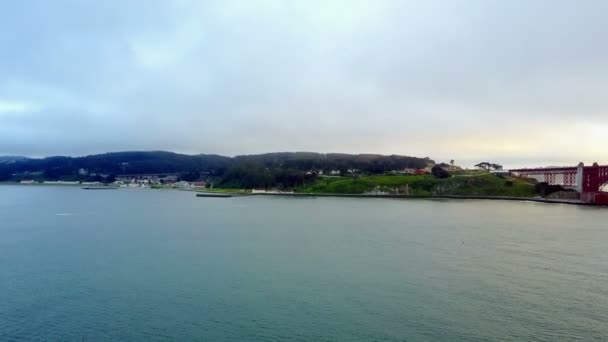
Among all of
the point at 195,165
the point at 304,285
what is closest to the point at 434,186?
the point at 304,285

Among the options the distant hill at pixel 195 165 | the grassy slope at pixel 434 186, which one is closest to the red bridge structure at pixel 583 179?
the grassy slope at pixel 434 186

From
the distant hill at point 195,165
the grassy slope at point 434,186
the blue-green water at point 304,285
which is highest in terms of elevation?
the distant hill at point 195,165

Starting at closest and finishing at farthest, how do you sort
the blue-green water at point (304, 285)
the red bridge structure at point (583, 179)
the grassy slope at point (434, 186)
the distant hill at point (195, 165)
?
the blue-green water at point (304, 285)
the red bridge structure at point (583, 179)
the grassy slope at point (434, 186)
the distant hill at point (195, 165)

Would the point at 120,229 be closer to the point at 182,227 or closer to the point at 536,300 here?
the point at 182,227

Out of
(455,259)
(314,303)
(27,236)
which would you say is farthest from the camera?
(27,236)

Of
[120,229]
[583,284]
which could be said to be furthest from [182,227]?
[583,284]

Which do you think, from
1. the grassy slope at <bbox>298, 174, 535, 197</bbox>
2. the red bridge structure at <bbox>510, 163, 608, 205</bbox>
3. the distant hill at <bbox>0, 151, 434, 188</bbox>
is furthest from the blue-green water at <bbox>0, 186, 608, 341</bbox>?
the distant hill at <bbox>0, 151, 434, 188</bbox>

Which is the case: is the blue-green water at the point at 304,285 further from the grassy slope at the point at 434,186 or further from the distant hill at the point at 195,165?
the distant hill at the point at 195,165

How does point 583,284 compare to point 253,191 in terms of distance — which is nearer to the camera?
point 583,284
